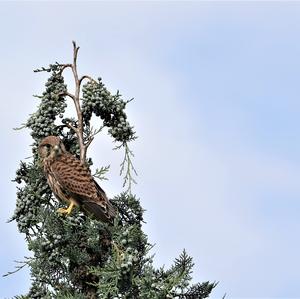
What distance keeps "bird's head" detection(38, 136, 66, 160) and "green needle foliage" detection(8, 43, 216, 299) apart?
16 centimetres

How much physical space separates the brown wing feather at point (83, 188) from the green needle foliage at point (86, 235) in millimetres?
122

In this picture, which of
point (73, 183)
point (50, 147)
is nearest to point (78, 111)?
point (50, 147)

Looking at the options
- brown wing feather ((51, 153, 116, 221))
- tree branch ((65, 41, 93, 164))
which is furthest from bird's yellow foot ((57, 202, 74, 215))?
tree branch ((65, 41, 93, 164))

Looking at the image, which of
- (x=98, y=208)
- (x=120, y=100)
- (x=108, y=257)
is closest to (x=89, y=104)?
(x=120, y=100)

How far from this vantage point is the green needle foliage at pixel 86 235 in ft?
25.6

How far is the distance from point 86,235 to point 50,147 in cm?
101

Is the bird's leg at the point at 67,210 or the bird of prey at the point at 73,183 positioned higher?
the bird of prey at the point at 73,183

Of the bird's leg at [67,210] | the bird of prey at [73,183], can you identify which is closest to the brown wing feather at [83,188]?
the bird of prey at [73,183]

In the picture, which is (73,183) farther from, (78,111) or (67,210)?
(78,111)

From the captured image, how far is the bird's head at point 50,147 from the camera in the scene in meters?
8.75

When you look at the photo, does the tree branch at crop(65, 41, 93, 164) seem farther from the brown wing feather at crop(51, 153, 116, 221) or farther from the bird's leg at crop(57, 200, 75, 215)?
the bird's leg at crop(57, 200, 75, 215)

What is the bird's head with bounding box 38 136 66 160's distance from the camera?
8.75 metres

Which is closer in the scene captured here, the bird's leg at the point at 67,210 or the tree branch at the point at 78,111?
the bird's leg at the point at 67,210

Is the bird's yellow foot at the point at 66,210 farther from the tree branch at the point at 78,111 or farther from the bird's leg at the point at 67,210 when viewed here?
the tree branch at the point at 78,111
